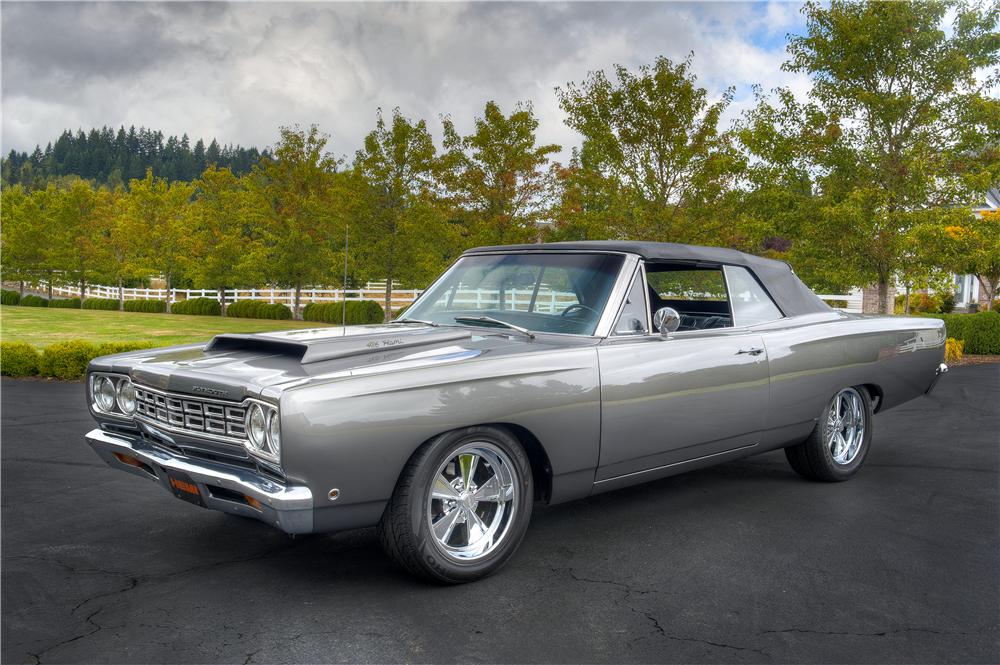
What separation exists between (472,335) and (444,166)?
17.5 m

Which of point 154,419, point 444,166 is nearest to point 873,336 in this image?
point 154,419

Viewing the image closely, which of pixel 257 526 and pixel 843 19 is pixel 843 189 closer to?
pixel 843 19

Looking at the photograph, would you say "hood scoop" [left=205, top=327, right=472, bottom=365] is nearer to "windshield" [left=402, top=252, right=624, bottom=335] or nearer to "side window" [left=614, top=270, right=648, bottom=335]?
"windshield" [left=402, top=252, right=624, bottom=335]

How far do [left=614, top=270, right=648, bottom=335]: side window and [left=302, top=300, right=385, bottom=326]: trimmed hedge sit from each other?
18.7 m

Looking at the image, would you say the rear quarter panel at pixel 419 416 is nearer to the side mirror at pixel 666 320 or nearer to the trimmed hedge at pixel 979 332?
the side mirror at pixel 666 320

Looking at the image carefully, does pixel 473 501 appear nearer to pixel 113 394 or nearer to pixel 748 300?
pixel 113 394

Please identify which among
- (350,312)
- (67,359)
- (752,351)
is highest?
(752,351)

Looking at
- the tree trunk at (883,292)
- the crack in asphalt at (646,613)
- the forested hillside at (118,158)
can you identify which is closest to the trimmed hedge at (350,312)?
the tree trunk at (883,292)

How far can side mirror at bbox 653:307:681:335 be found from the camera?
441 centimetres

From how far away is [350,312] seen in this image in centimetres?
2639

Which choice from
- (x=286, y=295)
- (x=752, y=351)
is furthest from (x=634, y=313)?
(x=286, y=295)

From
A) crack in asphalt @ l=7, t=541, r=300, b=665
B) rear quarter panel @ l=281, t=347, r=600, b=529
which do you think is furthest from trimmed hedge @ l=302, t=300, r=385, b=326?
rear quarter panel @ l=281, t=347, r=600, b=529

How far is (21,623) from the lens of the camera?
10.8 feet

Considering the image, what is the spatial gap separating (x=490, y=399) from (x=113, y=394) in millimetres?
1998
